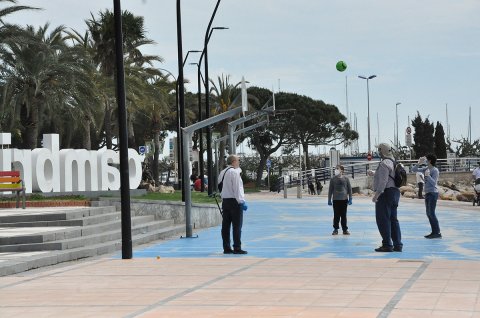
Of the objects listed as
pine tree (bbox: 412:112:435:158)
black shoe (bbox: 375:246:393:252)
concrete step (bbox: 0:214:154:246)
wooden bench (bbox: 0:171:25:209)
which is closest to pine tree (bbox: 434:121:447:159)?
pine tree (bbox: 412:112:435:158)

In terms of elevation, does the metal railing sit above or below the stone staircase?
above

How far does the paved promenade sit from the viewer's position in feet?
32.5

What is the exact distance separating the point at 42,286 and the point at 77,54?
97.9ft

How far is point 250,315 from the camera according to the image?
369 inches

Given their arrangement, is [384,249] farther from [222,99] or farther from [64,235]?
[222,99]

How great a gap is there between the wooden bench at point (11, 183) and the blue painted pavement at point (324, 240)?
5111mm

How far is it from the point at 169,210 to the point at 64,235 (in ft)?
26.9

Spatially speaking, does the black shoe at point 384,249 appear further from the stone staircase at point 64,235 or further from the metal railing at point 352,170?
the metal railing at point 352,170

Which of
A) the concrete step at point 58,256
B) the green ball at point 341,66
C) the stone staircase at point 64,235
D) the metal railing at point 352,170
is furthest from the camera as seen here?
the metal railing at point 352,170

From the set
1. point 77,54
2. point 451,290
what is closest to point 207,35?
point 77,54

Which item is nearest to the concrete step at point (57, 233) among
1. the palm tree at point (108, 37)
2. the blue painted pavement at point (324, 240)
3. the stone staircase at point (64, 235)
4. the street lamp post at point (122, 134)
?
the stone staircase at point (64, 235)

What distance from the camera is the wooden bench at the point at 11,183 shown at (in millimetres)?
26422

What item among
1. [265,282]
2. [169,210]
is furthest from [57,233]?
[169,210]

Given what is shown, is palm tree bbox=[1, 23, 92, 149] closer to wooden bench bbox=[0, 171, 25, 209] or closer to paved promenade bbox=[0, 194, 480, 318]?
wooden bench bbox=[0, 171, 25, 209]
